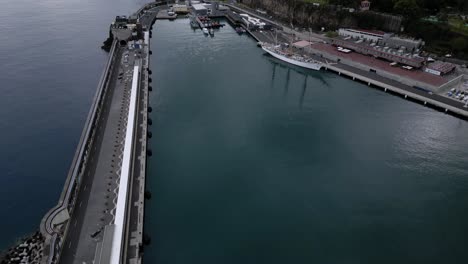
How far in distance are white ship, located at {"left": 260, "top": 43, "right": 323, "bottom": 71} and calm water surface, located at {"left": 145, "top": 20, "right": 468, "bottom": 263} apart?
17.2 ft

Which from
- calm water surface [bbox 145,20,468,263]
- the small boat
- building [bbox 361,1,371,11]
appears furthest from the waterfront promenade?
building [bbox 361,1,371,11]

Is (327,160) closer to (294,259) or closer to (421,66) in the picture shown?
(294,259)

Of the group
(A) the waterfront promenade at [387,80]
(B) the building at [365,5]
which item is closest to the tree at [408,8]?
(B) the building at [365,5]

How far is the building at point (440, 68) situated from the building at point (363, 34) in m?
16.4

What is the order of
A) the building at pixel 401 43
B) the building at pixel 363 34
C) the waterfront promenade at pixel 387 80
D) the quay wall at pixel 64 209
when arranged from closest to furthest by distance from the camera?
the quay wall at pixel 64 209 → the waterfront promenade at pixel 387 80 → the building at pixel 401 43 → the building at pixel 363 34

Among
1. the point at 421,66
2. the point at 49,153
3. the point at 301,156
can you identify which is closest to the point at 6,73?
the point at 49,153

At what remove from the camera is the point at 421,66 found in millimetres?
68812

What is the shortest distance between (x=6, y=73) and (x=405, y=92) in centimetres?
8305

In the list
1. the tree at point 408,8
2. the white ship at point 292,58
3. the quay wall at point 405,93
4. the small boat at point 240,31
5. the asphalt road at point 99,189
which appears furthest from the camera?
the small boat at point 240,31

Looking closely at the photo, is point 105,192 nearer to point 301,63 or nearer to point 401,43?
point 301,63

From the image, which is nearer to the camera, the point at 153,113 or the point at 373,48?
the point at 153,113

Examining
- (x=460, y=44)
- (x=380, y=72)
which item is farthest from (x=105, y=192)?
(x=460, y=44)

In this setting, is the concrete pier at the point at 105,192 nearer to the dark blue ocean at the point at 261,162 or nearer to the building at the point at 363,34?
the dark blue ocean at the point at 261,162

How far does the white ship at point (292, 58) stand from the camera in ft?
244
